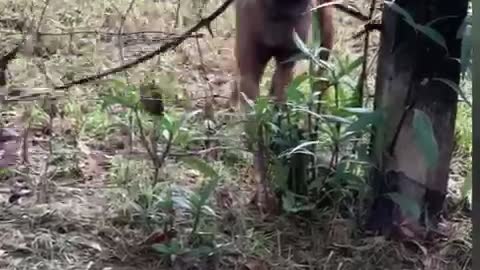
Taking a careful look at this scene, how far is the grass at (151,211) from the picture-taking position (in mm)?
2369

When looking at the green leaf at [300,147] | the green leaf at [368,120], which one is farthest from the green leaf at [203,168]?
the green leaf at [368,120]

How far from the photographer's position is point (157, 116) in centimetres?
276

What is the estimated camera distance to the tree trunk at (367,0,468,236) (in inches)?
87.9

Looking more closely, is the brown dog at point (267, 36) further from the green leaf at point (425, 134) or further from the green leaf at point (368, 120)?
the green leaf at point (425, 134)

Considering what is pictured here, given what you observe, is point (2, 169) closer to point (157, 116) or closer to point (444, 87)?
point (157, 116)

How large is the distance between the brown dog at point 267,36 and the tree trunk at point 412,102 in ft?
2.92

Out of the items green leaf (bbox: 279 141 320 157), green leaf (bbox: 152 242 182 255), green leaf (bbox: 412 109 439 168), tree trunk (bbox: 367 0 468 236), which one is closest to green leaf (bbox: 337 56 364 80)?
tree trunk (bbox: 367 0 468 236)

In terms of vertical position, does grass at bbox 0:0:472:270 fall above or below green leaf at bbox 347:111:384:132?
below

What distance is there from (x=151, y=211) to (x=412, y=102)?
0.77 metres

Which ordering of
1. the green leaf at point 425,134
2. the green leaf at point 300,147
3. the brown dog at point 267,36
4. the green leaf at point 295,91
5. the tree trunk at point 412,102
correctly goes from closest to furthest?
the green leaf at point 425,134, the tree trunk at point 412,102, the green leaf at point 300,147, the green leaf at point 295,91, the brown dog at point 267,36

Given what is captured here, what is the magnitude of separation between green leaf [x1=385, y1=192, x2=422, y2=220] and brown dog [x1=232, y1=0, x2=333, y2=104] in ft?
3.20

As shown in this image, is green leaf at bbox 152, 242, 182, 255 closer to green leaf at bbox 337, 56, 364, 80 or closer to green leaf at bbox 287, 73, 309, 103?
green leaf at bbox 287, 73, 309, 103

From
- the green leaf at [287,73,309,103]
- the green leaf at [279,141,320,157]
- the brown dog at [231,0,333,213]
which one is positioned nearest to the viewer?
the green leaf at [279,141,320,157]

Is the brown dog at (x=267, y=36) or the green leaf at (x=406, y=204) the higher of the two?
the brown dog at (x=267, y=36)
